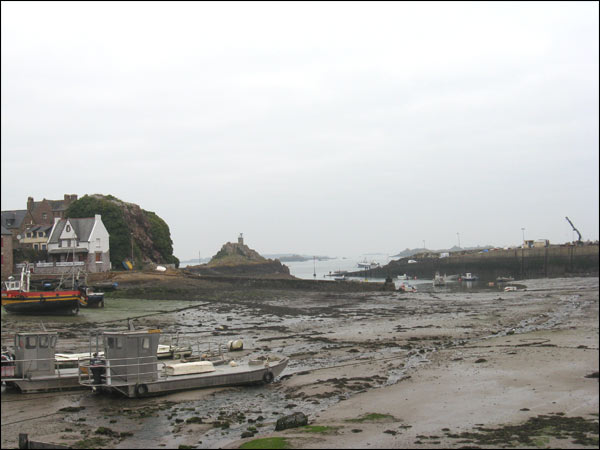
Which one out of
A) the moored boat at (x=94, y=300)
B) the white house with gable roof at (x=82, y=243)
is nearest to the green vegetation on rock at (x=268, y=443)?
the moored boat at (x=94, y=300)

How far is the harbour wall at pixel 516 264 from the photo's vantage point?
18.7 metres

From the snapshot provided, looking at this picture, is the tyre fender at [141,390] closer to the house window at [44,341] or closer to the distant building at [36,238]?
the house window at [44,341]

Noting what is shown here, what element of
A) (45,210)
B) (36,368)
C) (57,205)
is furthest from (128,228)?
(36,368)

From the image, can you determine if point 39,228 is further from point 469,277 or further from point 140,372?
point 140,372

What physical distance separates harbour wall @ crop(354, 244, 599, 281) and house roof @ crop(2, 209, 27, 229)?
70.2 m

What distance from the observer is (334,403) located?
1870 cm

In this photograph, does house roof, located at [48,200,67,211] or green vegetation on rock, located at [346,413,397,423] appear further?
house roof, located at [48,200,67,211]

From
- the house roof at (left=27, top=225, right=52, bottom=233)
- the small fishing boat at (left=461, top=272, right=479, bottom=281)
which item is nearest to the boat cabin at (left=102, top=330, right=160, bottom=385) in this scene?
the house roof at (left=27, top=225, right=52, bottom=233)

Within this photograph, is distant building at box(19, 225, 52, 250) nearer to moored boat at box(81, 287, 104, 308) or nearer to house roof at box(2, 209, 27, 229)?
house roof at box(2, 209, 27, 229)

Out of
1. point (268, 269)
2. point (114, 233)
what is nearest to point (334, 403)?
point (114, 233)

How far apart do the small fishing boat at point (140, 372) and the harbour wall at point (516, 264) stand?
484 inches

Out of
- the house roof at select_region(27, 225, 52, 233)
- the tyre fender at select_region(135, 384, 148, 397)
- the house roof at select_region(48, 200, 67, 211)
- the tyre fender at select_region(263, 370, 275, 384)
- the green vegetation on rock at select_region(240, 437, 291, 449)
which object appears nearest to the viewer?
the green vegetation on rock at select_region(240, 437, 291, 449)

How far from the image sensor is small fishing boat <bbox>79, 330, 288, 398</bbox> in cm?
1994

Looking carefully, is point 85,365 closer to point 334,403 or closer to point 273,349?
point 334,403
